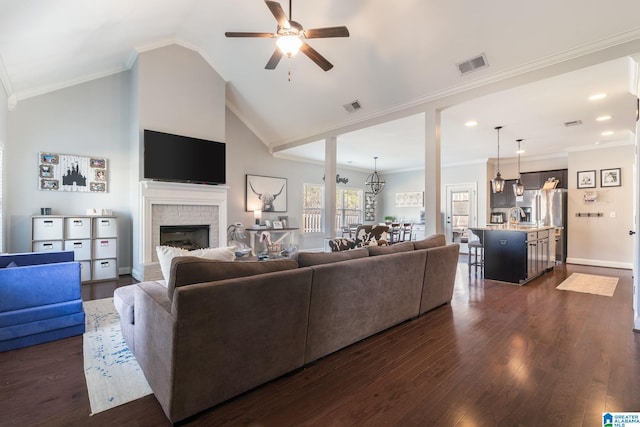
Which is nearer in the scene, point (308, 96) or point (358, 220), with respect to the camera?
point (308, 96)

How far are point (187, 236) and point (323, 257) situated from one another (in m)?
4.33

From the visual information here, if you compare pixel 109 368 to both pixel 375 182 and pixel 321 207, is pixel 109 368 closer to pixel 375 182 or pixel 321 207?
pixel 321 207

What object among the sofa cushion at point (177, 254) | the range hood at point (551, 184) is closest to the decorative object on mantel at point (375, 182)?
the range hood at point (551, 184)

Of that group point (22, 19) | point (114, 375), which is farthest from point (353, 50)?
point (114, 375)

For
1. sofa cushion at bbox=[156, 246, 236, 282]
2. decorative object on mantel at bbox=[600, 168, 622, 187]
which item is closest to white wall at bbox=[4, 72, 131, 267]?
sofa cushion at bbox=[156, 246, 236, 282]

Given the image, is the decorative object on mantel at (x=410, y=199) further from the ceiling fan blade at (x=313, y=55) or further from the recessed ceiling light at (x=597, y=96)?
the ceiling fan blade at (x=313, y=55)

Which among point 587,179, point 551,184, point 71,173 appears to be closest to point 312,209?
point 71,173

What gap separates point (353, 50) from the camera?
4.33 m

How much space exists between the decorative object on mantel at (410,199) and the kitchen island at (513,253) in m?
4.54

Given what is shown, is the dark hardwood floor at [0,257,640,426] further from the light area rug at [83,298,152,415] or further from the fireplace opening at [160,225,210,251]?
the fireplace opening at [160,225,210,251]

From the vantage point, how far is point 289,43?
115 inches

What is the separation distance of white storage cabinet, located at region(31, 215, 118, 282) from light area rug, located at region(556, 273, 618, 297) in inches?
284

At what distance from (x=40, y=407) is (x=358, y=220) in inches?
368

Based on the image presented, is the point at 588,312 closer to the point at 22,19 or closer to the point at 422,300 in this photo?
the point at 422,300
